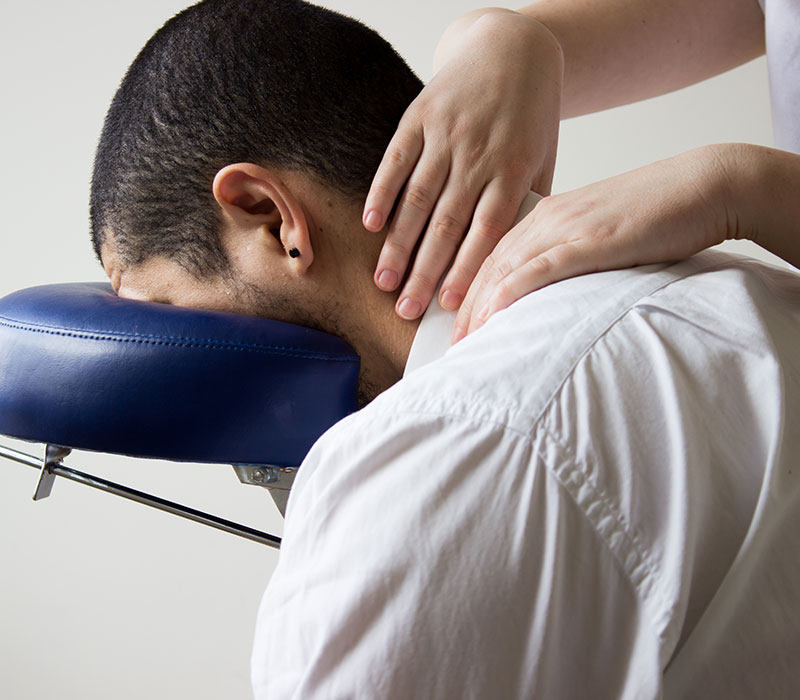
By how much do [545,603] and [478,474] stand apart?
8cm

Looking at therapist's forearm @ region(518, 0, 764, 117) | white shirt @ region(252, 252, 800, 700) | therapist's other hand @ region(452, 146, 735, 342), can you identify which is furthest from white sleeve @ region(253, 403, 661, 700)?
therapist's forearm @ region(518, 0, 764, 117)

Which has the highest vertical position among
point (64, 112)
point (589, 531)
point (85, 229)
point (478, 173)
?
point (478, 173)

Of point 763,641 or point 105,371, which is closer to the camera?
point 763,641

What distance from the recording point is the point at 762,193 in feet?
2.18

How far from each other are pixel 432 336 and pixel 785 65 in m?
0.73

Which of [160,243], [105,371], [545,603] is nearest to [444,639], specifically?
[545,603]

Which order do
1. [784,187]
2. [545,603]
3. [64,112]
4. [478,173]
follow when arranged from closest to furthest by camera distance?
[545,603], [784,187], [478,173], [64,112]

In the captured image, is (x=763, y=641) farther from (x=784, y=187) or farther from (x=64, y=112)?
(x=64, y=112)

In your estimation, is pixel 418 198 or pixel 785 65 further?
pixel 785 65

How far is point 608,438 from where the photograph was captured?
0.46 meters

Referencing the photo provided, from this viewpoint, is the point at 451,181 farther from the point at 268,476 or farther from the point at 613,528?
the point at 613,528

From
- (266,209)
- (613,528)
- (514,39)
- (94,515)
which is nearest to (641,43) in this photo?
(514,39)

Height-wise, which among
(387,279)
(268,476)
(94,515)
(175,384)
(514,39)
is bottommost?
(94,515)

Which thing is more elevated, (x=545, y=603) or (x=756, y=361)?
(x=756, y=361)
